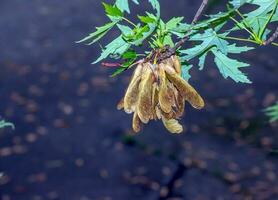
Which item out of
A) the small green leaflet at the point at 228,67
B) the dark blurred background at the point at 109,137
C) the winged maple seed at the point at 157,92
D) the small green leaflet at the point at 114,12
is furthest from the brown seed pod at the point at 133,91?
the dark blurred background at the point at 109,137

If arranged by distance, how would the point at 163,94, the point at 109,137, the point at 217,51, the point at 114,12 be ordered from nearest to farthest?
the point at 163,94, the point at 114,12, the point at 217,51, the point at 109,137

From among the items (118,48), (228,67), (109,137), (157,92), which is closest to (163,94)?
(157,92)

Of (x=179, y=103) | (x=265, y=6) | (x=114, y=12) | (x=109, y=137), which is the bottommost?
(x=109, y=137)

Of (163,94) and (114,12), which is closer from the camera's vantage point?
(163,94)

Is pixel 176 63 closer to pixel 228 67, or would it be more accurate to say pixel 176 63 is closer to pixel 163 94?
pixel 163 94

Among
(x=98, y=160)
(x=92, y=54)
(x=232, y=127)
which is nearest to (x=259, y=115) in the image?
(x=232, y=127)

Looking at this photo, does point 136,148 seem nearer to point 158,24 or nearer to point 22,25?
point 22,25
